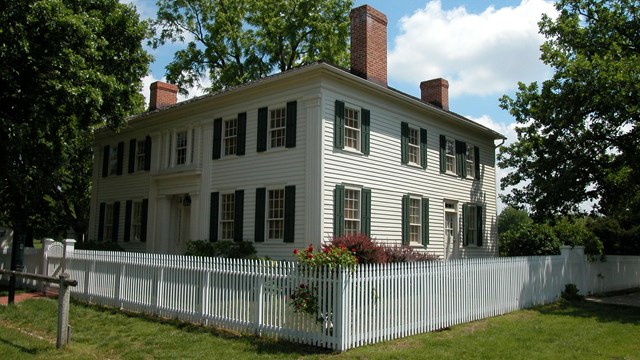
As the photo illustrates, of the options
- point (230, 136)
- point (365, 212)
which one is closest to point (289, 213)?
point (365, 212)

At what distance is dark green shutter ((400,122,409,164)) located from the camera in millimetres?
18281

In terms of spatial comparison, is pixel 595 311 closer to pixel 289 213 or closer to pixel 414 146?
pixel 414 146

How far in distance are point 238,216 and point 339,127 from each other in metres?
4.40

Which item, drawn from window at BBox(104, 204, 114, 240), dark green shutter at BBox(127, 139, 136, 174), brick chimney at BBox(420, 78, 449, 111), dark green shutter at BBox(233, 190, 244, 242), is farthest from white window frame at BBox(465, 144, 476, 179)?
window at BBox(104, 204, 114, 240)

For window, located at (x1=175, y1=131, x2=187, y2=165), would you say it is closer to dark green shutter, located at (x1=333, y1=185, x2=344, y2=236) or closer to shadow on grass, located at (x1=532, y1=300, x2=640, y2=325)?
dark green shutter, located at (x1=333, y1=185, x2=344, y2=236)

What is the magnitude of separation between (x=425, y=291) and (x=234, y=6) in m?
26.1

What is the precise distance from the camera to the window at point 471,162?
22562mm

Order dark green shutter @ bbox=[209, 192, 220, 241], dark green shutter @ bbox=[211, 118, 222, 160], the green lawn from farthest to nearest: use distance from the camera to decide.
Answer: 1. dark green shutter @ bbox=[211, 118, 222, 160]
2. dark green shutter @ bbox=[209, 192, 220, 241]
3. the green lawn

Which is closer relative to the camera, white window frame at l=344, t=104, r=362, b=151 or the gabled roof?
the gabled roof

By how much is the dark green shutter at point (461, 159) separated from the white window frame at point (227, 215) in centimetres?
932

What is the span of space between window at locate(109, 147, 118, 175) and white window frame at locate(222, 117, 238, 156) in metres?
7.69

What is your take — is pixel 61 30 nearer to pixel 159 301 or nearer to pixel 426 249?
pixel 159 301

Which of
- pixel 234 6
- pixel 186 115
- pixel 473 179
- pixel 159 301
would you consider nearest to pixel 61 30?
pixel 186 115

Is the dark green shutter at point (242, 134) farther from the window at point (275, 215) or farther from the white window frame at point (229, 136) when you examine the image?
the window at point (275, 215)
